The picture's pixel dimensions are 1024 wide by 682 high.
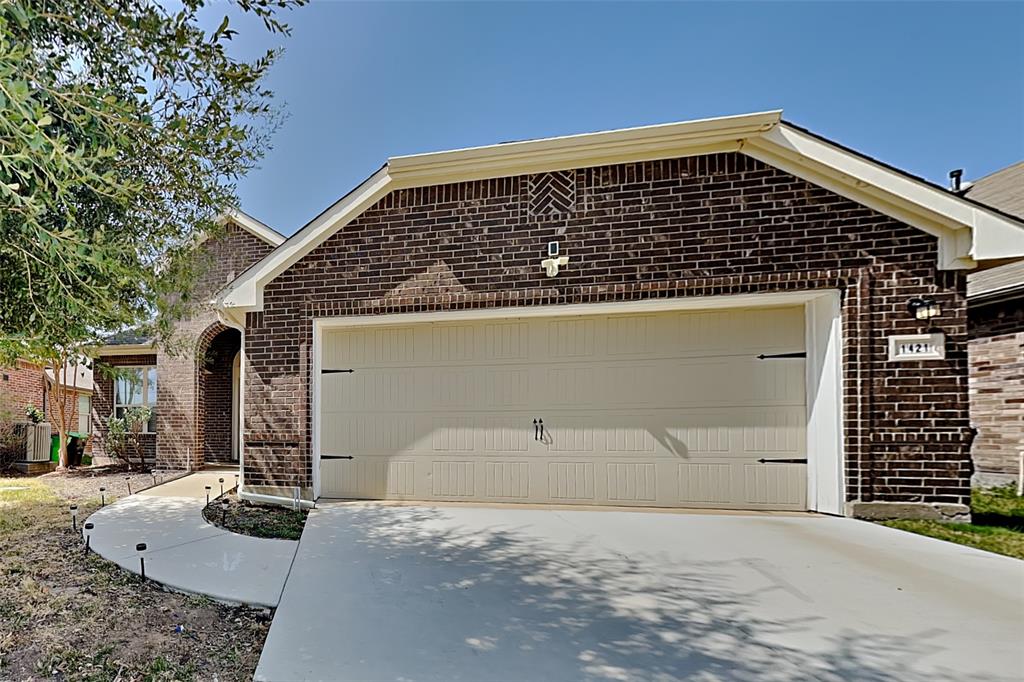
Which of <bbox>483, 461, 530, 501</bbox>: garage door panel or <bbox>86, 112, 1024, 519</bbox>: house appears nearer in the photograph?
<bbox>86, 112, 1024, 519</bbox>: house

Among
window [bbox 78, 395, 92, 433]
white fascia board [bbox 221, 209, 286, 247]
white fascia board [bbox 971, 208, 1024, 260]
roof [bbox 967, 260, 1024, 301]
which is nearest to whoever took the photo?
white fascia board [bbox 971, 208, 1024, 260]

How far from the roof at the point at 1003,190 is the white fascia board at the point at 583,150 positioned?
6.53m

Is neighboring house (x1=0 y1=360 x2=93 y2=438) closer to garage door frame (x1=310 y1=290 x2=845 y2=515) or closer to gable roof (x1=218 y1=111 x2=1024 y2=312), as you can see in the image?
gable roof (x1=218 y1=111 x2=1024 y2=312)

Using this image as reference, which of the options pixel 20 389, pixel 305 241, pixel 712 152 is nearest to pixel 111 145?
pixel 305 241

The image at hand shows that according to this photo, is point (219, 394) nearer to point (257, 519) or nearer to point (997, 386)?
point (257, 519)

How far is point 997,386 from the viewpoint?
296 inches

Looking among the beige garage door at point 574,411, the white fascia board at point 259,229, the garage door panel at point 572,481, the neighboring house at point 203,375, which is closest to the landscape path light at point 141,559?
the beige garage door at point 574,411

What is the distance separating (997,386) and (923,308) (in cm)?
404

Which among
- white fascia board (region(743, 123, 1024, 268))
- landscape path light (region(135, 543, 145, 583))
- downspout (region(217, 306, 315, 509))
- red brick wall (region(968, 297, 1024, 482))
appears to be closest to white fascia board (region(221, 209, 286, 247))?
downspout (region(217, 306, 315, 509))

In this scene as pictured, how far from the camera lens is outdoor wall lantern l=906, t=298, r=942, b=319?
511 centimetres

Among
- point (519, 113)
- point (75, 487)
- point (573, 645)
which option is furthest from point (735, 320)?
point (75, 487)

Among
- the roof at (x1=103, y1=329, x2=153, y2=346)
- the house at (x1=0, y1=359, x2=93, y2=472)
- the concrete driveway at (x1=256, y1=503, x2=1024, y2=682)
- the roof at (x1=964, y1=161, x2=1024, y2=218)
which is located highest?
the roof at (x1=964, y1=161, x2=1024, y2=218)

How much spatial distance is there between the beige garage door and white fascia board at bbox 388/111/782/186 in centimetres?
189

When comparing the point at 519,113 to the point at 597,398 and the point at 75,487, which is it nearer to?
the point at 597,398
